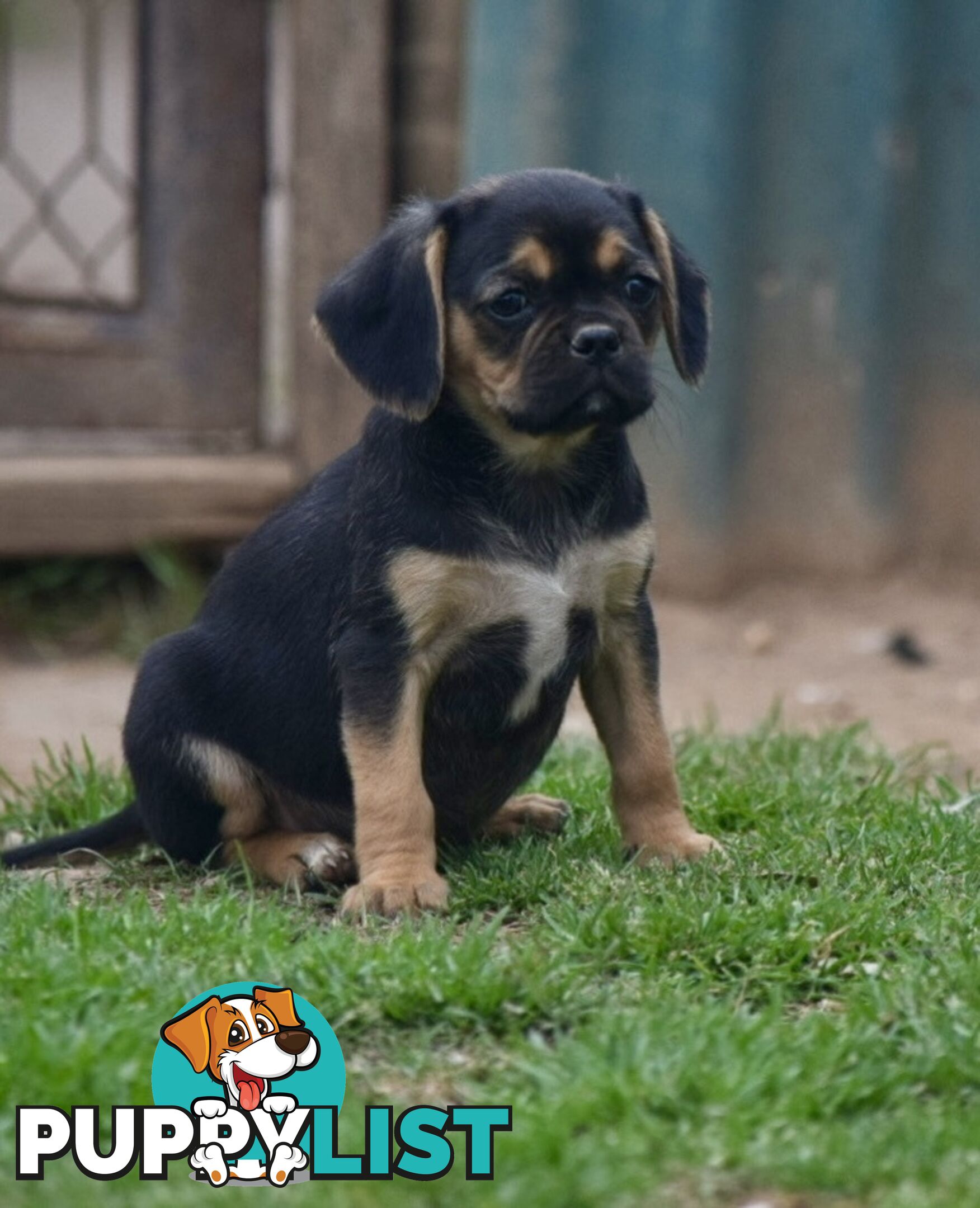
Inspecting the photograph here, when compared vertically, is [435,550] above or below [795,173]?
below

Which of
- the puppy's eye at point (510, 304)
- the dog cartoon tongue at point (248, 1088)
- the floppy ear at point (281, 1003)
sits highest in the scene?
the puppy's eye at point (510, 304)

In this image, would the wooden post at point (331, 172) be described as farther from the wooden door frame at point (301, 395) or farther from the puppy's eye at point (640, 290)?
the puppy's eye at point (640, 290)

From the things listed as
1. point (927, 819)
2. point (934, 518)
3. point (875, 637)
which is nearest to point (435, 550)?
point (927, 819)

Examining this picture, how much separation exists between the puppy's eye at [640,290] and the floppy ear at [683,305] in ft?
0.53

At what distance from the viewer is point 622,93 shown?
7852 millimetres

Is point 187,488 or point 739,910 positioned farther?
point 187,488

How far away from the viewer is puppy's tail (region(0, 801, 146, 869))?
183 inches

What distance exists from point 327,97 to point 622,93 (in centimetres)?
124

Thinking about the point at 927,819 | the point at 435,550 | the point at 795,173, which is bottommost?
the point at 927,819

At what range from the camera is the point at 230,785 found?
14.5 ft

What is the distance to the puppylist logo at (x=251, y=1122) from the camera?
9.32ft

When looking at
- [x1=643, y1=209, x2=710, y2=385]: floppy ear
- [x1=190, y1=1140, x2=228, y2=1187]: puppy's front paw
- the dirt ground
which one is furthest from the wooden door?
[x1=190, y1=1140, x2=228, y2=1187]: puppy's front paw

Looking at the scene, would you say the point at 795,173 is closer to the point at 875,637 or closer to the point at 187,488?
the point at 875,637

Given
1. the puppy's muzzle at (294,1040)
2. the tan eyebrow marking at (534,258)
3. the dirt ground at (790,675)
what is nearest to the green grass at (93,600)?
the dirt ground at (790,675)
